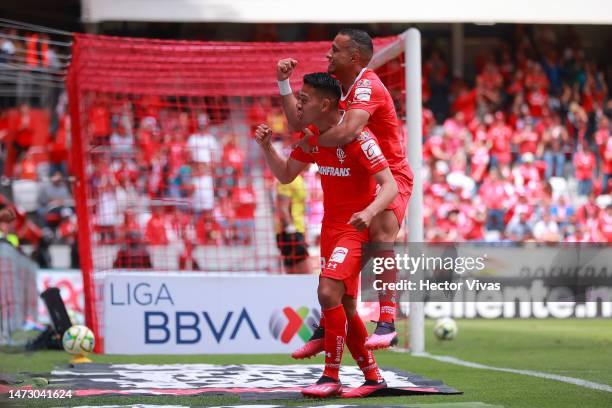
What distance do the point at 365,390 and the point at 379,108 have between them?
6.09 ft

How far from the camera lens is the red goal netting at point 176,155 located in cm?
1163

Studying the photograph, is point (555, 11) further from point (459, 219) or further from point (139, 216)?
point (139, 216)

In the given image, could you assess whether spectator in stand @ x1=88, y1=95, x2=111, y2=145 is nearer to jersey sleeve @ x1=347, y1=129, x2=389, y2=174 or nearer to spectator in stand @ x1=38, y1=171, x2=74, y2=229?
spectator in stand @ x1=38, y1=171, x2=74, y2=229

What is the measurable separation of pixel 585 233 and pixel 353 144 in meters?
15.9

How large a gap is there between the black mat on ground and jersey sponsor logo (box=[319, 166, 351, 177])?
1.46 meters

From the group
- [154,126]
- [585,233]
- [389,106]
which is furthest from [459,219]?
[389,106]

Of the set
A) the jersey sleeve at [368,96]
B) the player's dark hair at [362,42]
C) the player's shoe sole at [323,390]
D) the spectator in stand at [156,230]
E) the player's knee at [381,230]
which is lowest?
the player's shoe sole at [323,390]

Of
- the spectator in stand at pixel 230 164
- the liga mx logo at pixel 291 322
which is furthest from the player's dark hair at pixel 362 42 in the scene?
the spectator in stand at pixel 230 164

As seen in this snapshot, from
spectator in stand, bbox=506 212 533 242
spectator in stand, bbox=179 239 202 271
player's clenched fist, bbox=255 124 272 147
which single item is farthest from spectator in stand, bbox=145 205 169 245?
player's clenched fist, bbox=255 124 272 147

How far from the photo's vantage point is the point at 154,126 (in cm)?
2012

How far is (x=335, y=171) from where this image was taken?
6.74 meters

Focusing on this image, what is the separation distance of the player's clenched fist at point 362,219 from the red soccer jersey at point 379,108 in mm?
697
